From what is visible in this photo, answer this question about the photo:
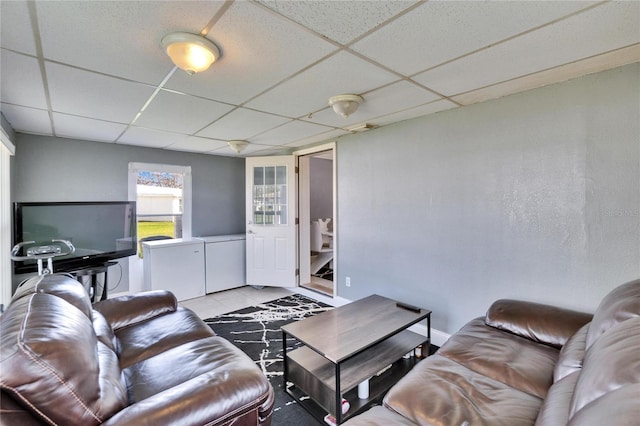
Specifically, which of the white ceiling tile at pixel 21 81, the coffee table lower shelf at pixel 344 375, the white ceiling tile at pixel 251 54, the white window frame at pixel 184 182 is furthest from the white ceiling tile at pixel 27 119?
the coffee table lower shelf at pixel 344 375

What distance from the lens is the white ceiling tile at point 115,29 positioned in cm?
123

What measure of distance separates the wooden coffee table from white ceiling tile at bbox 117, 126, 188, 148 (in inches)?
108

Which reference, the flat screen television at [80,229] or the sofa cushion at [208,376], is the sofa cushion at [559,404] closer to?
the sofa cushion at [208,376]

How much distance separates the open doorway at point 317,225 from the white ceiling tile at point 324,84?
4.90 ft

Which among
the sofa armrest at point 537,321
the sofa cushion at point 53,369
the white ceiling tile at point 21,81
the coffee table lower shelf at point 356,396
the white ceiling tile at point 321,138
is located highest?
the white ceiling tile at point 321,138

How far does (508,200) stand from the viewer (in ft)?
7.74

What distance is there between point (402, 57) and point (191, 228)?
418 centimetres

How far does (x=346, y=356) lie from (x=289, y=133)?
8.54 ft

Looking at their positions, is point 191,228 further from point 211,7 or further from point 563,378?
point 563,378

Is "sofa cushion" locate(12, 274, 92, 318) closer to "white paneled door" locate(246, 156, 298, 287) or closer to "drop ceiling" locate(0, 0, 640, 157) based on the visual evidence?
"drop ceiling" locate(0, 0, 640, 157)

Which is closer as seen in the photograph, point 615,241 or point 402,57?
point 402,57

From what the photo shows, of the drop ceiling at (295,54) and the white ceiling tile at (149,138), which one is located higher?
the white ceiling tile at (149,138)

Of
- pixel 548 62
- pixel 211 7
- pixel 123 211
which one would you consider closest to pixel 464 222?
pixel 548 62

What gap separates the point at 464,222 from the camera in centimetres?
261
